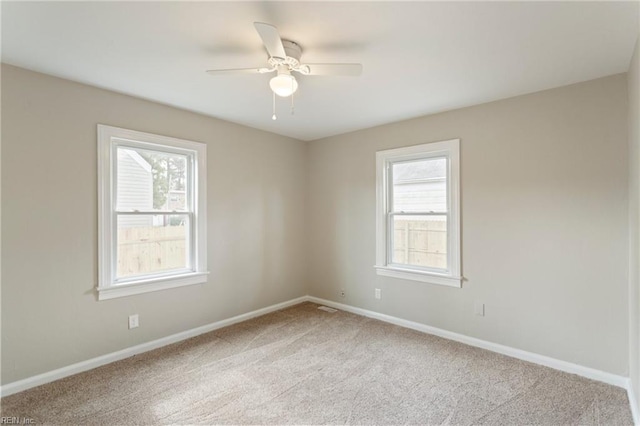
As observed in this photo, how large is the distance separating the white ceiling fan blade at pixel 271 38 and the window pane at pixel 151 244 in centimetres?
221

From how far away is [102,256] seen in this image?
9.16 ft

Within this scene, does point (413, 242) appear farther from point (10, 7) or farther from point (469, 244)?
point (10, 7)

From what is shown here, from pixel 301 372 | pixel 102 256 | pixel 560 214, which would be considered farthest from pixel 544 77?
pixel 102 256

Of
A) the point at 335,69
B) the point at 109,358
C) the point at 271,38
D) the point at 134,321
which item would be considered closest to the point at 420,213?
the point at 335,69

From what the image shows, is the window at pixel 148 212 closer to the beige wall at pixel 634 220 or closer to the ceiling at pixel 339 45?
the ceiling at pixel 339 45

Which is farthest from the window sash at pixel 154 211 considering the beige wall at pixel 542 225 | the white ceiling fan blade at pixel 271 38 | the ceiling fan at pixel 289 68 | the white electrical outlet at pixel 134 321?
the beige wall at pixel 542 225

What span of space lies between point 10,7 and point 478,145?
3658 millimetres

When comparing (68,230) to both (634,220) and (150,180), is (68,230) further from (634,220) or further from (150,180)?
(634,220)

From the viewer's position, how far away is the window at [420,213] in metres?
3.40

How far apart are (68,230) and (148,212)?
67cm

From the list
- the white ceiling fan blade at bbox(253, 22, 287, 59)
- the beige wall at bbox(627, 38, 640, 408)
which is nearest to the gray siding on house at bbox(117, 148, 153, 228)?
the white ceiling fan blade at bbox(253, 22, 287, 59)

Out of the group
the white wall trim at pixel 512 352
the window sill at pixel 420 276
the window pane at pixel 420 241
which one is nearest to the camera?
the white wall trim at pixel 512 352

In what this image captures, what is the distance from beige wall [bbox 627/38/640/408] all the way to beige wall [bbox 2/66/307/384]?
3.63 meters

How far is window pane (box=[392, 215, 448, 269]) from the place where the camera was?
3.57 metres
